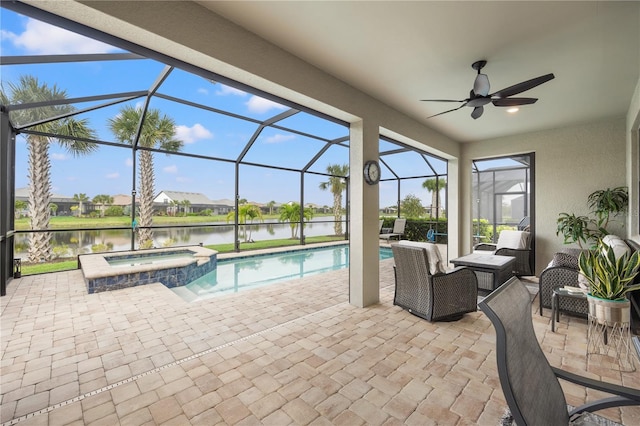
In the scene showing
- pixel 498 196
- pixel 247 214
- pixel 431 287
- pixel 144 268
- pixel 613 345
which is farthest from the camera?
pixel 498 196

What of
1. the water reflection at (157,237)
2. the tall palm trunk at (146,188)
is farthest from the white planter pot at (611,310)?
the tall palm trunk at (146,188)

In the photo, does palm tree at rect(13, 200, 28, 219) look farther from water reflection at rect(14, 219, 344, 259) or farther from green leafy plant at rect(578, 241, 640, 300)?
green leafy plant at rect(578, 241, 640, 300)

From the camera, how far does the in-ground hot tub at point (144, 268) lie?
451 cm

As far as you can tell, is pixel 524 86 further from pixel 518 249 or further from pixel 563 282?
pixel 518 249

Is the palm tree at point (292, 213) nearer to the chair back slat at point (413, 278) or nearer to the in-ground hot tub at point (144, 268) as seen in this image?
the in-ground hot tub at point (144, 268)

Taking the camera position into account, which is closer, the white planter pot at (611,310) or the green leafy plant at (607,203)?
the white planter pot at (611,310)

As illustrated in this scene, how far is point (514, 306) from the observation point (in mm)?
1235

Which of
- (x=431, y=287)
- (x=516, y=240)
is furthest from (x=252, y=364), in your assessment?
(x=516, y=240)

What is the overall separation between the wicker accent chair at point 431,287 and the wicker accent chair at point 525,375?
6.28 feet

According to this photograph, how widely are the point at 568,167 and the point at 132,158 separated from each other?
9502 millimetres

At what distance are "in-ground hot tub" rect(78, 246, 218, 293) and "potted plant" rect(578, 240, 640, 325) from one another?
606 cm

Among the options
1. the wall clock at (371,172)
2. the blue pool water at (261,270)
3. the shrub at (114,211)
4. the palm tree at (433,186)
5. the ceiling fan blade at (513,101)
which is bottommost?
the blue pool water at (261,270)

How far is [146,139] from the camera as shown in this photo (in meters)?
7.02

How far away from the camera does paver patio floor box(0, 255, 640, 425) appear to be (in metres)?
1.87
